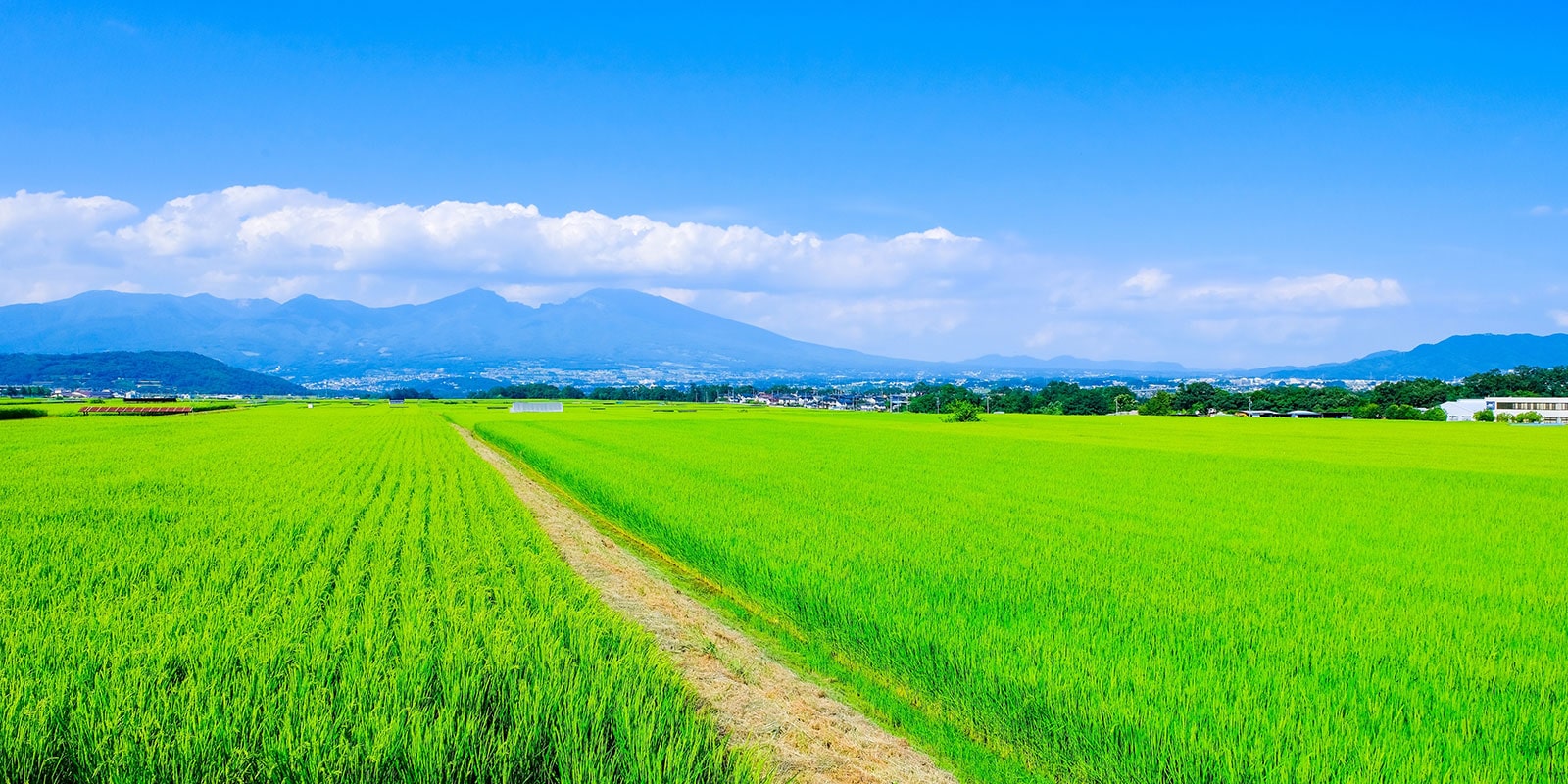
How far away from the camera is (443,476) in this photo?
20.3m

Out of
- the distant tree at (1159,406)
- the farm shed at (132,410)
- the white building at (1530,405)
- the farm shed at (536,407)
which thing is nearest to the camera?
the farm shed at (132,410)

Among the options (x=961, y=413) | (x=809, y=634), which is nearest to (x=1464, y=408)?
(x=961, y=413)

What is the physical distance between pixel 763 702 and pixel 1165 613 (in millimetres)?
3558

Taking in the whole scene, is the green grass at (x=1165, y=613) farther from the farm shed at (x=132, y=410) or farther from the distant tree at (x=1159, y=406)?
the distant tree at (x=1159, y=406)

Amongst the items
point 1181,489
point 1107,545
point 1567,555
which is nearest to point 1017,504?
point 1107,545

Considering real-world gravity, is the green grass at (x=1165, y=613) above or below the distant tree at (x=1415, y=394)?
below

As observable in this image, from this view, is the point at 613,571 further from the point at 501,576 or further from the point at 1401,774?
the point at 1401,774

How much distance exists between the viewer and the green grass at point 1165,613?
4.37 meters

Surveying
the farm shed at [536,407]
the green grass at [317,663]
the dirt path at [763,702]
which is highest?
the farm shed at [536,407]

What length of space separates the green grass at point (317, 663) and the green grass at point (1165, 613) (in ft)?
6.64

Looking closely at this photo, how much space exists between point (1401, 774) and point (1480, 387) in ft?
443

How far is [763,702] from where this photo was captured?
19.8ft

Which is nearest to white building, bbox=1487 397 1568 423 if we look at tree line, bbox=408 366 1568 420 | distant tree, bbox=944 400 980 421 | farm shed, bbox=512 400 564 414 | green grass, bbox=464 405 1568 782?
tree line, bbox=408 366 1568 420

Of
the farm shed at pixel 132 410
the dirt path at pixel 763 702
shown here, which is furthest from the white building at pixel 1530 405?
the farm shed at pixel 132 410
